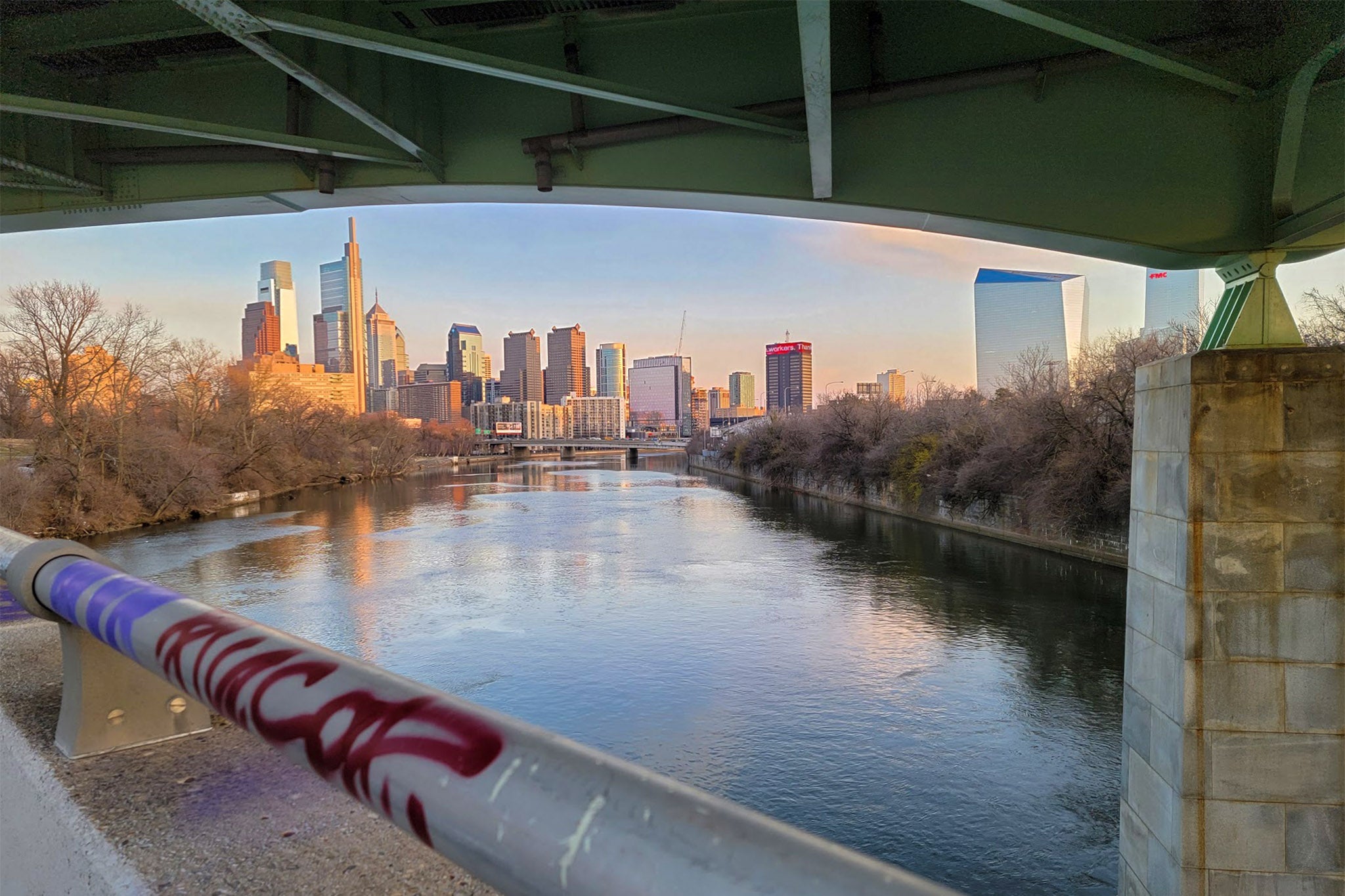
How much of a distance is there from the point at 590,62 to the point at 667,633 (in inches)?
515

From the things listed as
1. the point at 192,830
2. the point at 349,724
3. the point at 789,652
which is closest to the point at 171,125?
the point at 192,830

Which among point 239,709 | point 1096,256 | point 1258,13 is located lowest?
point 239,709

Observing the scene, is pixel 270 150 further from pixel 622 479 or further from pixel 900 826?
pixel 622 479

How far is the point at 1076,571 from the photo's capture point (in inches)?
953

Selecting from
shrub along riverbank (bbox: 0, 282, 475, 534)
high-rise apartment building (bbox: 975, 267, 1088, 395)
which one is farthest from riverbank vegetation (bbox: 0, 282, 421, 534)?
high-rise apartment building (bbox: 975, 267, 1088, 395)

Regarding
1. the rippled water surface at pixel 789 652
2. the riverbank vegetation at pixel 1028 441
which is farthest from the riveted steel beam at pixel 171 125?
the riverbank vegetation at pixel 1028 441

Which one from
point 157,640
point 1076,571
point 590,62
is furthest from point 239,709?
point 1076,571

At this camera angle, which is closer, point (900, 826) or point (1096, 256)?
point (1096, 256)

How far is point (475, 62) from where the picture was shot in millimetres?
5105

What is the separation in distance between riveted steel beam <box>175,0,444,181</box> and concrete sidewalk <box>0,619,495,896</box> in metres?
3.87

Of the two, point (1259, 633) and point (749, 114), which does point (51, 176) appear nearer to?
point (749, 114)

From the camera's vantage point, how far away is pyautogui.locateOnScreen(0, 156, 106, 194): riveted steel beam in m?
6.30

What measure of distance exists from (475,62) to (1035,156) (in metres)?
4.30

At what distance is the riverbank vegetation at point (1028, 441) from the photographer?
25109 mm
